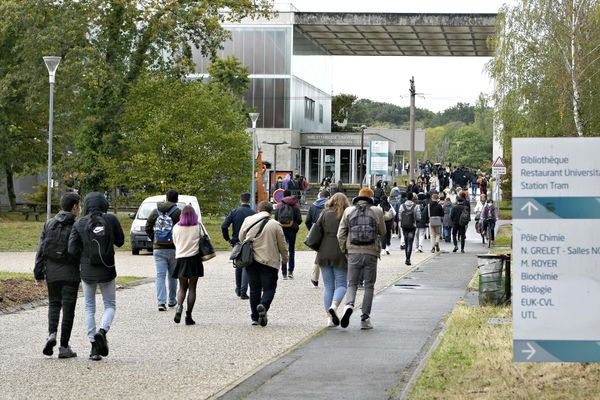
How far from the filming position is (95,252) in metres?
12.5

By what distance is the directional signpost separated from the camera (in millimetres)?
9023

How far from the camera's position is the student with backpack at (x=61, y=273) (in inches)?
494

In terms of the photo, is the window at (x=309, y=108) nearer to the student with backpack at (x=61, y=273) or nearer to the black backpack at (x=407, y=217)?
the black backpack at (x=407, y=217)

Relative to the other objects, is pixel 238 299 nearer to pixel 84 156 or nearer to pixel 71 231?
pixel 71 231

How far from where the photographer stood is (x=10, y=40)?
50219 mm

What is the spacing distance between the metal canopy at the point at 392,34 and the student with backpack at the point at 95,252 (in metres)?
57.7

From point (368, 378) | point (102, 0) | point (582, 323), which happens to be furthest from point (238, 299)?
point (102, 0)

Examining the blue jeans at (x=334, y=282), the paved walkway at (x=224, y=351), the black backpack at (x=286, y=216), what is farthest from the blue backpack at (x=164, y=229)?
the black backpack at (x=286, y=216)

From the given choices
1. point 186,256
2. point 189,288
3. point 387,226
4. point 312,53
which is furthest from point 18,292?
point 312,53

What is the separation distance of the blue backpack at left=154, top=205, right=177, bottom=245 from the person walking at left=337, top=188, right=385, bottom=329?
3.21 m

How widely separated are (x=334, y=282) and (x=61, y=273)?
442 cm

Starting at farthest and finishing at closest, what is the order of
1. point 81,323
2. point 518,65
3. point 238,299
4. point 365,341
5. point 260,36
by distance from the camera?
point 260,36, point 518,65, point 238,299, point 81,323, point 365,341

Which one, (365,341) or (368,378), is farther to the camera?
(365,341)

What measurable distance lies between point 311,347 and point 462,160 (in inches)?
5571
